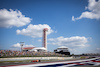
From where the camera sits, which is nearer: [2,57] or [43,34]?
[2,57]

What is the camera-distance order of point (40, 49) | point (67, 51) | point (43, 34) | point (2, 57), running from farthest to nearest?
point (43, 34)
point (67, 51)
point (40, 49)
point (2, 57)

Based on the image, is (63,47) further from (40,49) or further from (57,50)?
(40,49)

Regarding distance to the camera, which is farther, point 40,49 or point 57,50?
point 57,50

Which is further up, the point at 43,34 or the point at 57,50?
the point at 43,34

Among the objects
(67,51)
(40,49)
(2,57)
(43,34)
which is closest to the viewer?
(2,57)

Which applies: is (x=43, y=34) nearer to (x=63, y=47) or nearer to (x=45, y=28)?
(x=45, y=28)

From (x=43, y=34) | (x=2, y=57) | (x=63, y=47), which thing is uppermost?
(x=43, y=34)

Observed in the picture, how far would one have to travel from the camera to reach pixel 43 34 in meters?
100

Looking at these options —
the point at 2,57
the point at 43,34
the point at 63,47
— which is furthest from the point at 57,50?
the point at 2,57

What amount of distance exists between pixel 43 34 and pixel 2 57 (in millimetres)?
65465

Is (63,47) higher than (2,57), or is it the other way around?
(63,47)

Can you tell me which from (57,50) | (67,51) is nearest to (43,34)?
(57,50)

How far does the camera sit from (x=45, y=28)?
101 m

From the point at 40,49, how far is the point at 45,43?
16.0 m
